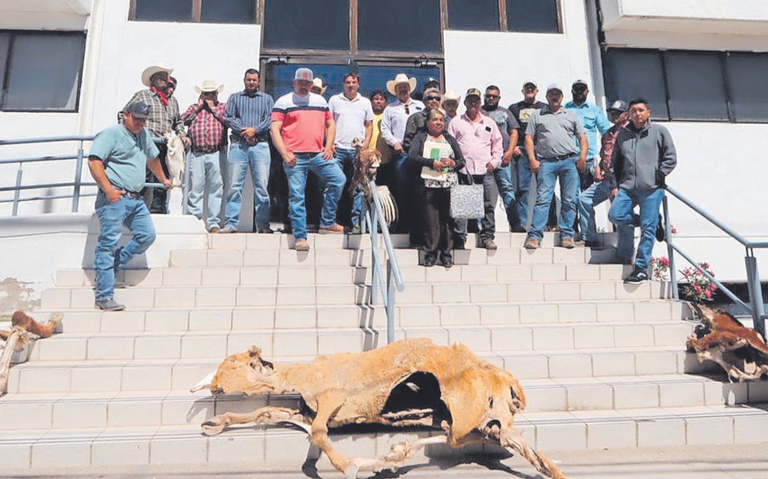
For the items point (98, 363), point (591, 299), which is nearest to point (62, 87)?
point (98, 363)

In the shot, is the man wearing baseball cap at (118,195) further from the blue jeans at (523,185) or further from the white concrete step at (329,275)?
the blue jeans at (523,185)

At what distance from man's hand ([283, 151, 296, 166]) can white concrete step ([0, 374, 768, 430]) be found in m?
2.69

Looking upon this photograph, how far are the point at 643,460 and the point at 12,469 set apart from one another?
399cm

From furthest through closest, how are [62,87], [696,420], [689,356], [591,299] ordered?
[62,87] < [591,299] < [689,356] < [696,420]

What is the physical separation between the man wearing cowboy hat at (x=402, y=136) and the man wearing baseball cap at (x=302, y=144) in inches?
30.5

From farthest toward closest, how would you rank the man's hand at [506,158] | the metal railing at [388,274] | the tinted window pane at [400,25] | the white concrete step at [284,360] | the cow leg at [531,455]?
1. the tinted window pane at [400,25]
2. the man's hand at [506,158]
3. the metal railing at [388,274]
4. the white concrete step at [284,360]
5. the cow leg at [531,455]

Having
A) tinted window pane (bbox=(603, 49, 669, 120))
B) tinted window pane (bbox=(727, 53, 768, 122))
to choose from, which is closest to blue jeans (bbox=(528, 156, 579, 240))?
tinted window pane (bbox=(603, 49, 669, 120))

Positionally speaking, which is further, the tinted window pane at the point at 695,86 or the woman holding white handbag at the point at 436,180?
the tinted window pane at the point at 695,86

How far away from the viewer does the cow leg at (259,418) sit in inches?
123

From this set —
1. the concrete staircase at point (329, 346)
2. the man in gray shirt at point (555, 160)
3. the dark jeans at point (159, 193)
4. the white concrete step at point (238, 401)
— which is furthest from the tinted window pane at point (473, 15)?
the white concrete step at point (238, 401)

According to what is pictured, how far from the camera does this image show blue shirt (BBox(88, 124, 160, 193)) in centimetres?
426

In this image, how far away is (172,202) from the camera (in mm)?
6570

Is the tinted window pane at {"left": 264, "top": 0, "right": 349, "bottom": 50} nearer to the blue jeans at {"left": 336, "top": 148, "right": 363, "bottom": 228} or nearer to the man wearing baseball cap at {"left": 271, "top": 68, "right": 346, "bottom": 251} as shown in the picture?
the man wearing baseball cap at {"left": 271, "top": 68, "right": 346, "bottom": 251}

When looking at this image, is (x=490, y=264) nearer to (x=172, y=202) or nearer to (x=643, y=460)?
(x=643, y=460)
